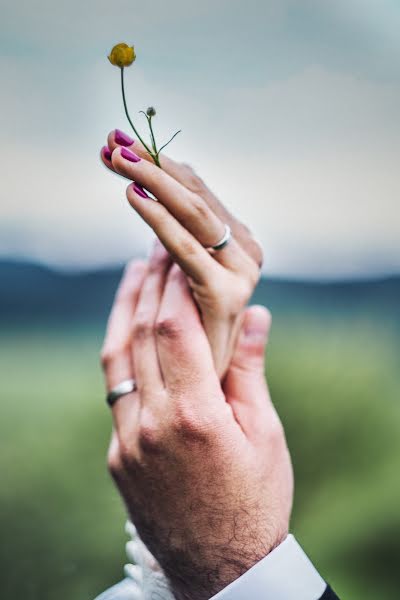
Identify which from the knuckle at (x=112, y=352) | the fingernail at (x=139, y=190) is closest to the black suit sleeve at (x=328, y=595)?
the knuckle at (x=112, y=352)

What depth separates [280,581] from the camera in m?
0.66

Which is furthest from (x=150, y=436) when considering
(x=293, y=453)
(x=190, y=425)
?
(x=293, y=453)

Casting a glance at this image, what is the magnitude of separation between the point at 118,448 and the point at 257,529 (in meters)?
0.20

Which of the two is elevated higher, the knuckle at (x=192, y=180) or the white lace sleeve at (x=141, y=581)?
the knuckle at (x=192, y=180)

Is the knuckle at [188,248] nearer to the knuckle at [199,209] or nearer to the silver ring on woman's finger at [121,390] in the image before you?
the knuckle at [199,209]

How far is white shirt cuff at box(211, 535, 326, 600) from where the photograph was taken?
65cm

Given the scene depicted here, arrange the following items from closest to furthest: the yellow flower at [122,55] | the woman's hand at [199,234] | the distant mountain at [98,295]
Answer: the yellow flower at [122,55] → the woman's hand at [199,234] → the distant mountain at [98,295]

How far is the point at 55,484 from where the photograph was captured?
2117 millimetres

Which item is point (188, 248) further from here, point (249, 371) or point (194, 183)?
point (249, 371)

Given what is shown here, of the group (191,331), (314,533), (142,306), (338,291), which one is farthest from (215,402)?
(338,291)

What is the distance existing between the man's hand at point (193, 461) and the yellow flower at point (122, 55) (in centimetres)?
30

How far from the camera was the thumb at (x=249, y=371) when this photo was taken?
31.1 inches

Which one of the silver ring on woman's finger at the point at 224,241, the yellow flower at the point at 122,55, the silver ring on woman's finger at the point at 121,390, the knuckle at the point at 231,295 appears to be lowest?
the silver ring on woman's finger at the point at 121,390

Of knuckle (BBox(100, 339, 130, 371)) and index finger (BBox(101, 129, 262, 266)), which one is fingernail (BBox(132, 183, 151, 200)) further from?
knuckle (BBox(100, 339, 130, 371))
